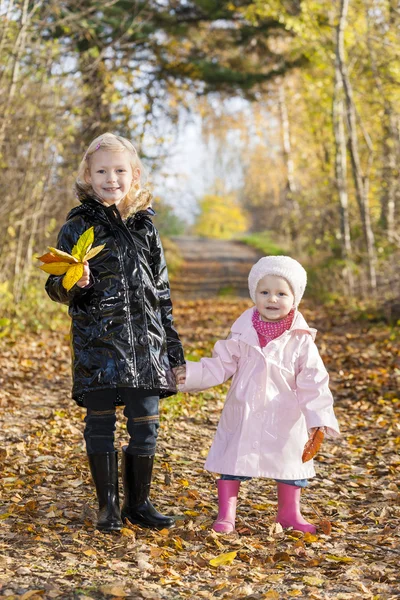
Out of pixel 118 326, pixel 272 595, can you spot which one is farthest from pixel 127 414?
pixel 272 595

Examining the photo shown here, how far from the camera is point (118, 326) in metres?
3.85

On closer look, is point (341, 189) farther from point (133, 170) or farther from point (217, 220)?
point (217, 220)

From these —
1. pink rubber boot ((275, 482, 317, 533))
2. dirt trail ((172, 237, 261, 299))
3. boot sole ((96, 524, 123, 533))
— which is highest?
dirt trail ((172, 237, 261, 299))

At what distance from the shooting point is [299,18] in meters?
14.8

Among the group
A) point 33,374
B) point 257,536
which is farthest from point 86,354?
point 33,374

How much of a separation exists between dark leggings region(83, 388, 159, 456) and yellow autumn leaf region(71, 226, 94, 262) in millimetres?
719

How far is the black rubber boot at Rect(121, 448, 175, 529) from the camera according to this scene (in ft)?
13.2

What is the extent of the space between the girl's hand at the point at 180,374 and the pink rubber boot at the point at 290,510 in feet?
2.43

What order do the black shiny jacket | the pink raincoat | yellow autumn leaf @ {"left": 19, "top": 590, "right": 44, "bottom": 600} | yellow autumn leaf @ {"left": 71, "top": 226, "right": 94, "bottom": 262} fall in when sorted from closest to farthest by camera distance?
yellow autumn leaf @ {"left": 19, "top": 590, "right": 44, "bottom": 600} < yellow autumn leaf @ {"left": 71, "top": 226, "right": 94, "bottom": 262} < the black shiny jacket < the pink raincoat

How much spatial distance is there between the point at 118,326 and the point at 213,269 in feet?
65.8

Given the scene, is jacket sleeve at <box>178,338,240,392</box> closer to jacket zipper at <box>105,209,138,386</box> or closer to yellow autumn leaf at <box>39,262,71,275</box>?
jacket zipper at <box>105,209,138,386</box>

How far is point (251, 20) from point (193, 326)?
25.6 feet

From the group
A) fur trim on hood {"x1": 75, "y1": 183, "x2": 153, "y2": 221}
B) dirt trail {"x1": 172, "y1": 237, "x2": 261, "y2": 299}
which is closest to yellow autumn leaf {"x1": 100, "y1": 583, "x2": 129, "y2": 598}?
fur trim on hood {"x1": 75, "y1": 183, "x2": 153, "y2": 221}

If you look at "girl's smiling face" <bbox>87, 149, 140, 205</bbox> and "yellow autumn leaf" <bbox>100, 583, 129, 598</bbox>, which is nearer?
"yellow autumn leaf" <bbox>100, 583, 129, 598</bbox>
